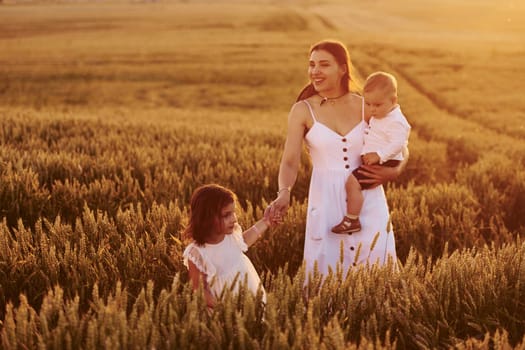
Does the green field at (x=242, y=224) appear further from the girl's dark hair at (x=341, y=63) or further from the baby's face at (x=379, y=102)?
the girl's dark hair at (x=341, y=63)

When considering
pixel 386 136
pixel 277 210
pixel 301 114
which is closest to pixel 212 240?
pixel 277 210

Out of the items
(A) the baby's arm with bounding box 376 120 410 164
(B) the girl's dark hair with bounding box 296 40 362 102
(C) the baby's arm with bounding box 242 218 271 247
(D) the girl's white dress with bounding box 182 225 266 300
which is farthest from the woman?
(D) the girl's white dress with bounding box 182 225 266 300

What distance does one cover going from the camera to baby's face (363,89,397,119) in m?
3.74

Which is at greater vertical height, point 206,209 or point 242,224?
point 206,209

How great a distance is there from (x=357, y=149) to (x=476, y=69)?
1081 inches

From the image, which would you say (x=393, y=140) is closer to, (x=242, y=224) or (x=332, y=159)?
(x=332, y=159)

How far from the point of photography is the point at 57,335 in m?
2.20

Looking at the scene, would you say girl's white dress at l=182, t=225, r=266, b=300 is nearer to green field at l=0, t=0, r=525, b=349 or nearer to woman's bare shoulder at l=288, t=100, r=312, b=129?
green field at l=0, t=0, r=525, b=349

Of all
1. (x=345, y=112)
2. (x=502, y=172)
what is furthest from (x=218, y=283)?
(x=502, y=172)

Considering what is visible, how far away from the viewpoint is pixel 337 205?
388 cm

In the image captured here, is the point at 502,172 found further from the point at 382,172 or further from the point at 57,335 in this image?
the point at 57,335

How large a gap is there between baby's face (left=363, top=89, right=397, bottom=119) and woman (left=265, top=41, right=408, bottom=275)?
14 centimetres

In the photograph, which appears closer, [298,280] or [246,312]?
[246,312]

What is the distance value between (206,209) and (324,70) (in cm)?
132
